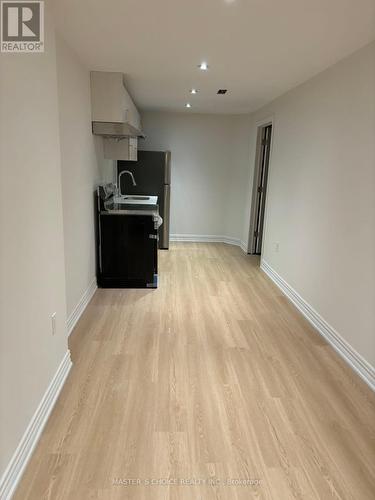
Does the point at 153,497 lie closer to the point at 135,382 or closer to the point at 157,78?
the point at 135,382

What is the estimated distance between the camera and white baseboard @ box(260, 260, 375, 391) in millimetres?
2506

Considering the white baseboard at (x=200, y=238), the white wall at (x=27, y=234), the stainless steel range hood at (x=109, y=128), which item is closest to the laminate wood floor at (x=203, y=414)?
the white wall at (x=27, y=234)

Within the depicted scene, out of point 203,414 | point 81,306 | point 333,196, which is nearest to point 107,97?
point 81,306

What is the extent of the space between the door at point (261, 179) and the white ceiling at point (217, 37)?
1714 mm

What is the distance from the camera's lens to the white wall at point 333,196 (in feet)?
8.39

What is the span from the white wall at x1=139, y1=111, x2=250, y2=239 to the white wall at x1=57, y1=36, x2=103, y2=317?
261cm

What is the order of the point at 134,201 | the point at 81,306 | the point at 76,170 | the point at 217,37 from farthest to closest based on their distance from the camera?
1. the point at 134,201
2. the point at 81,306
3. the point at 76,170
4. the point at 217,37

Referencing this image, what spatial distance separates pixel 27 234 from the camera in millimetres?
1714

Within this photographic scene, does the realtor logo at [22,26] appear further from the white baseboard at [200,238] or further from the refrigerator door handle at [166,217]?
the white baseboard at [200,238]

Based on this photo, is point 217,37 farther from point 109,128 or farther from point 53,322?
point 53,322

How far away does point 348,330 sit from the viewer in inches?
109

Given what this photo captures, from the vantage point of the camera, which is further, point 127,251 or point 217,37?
point 127,251

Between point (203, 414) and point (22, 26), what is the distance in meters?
2.35

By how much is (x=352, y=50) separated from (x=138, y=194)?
390 centimetres
